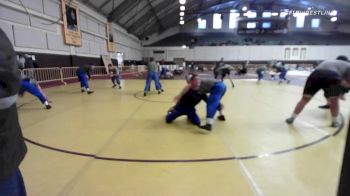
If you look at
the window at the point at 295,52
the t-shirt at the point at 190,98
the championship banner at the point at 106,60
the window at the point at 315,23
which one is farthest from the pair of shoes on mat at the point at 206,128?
the window at the point at 315,23

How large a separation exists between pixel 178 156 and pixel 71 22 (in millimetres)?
12500

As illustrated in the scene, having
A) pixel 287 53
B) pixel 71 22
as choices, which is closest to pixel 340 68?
pixel 71 22

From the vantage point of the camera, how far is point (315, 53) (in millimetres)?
31016

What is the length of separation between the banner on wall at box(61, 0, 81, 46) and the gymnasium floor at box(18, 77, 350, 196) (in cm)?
880

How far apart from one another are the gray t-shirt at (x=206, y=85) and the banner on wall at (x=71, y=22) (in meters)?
10.7

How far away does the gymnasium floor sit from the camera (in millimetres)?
1969

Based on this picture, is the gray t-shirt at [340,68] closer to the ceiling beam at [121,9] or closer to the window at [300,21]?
the ceiling beam at [121,9]

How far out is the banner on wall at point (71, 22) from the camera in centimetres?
1143

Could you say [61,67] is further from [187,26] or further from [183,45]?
[187,26]

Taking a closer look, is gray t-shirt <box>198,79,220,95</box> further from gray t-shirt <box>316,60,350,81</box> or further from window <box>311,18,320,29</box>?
window <box>311,18,320,29</box>

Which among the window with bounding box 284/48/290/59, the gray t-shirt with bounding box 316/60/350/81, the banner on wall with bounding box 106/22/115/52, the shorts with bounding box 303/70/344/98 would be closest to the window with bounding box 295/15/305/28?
the window with bounding box 284/48/290/59

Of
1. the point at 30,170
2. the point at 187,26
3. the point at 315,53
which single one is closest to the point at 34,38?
the point at 30,170

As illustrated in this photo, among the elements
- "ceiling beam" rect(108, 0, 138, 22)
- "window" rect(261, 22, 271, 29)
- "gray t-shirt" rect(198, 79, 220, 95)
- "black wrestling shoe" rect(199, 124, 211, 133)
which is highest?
"window" rect(261, 22, 271, 29)

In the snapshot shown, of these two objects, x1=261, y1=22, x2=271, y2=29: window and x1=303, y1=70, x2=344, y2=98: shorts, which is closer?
x1=303, y1=70, x2=344, y2=98: shorts
